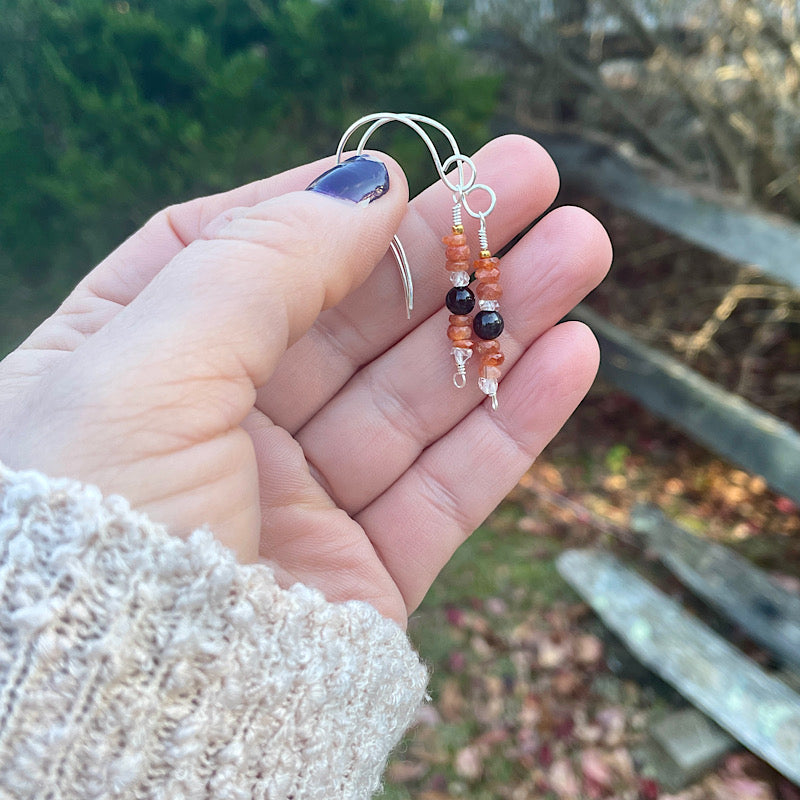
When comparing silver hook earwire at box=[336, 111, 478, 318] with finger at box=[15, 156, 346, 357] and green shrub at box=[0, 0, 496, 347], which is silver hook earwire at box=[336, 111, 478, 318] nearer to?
finger at box=[15, 156, 346, 357]

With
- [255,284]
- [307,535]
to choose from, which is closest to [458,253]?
[255,284]

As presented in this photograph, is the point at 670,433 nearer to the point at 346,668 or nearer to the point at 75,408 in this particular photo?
the point at 346,668

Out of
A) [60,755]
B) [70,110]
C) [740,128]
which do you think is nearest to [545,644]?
[60,755]

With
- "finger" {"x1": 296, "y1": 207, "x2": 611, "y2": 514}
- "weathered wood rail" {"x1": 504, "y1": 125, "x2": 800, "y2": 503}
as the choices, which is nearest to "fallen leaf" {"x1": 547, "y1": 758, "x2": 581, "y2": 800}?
"weathered wood rail" {"x1": 504, "y1": 125, "x2": 800, "y2": 503}

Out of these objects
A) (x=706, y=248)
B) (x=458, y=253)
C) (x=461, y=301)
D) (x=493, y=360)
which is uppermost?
(x=458, y=253)

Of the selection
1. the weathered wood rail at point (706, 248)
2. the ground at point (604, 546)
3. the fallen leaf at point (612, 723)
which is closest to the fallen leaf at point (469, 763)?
the ground at point (604, 546)

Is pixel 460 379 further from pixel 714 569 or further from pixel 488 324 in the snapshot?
pixel 714 569
